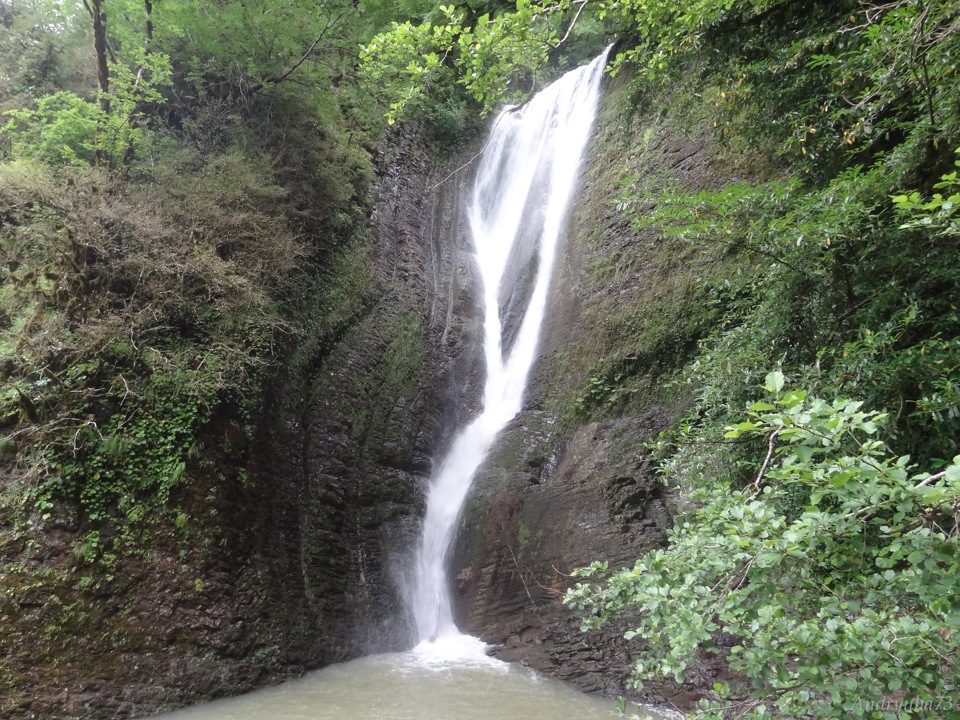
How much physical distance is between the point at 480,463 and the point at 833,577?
6.75 meters

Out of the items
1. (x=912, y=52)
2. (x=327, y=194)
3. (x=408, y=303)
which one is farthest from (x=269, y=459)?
(x=912, y=52)

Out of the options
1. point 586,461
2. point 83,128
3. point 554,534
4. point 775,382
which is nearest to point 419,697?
point 554,534

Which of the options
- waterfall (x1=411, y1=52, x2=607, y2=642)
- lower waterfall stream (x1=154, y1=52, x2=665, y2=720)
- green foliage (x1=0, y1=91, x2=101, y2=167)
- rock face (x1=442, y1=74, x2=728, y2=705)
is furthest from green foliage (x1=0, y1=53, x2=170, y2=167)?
rock face (x1=442, y1=74, x2=728, y2=705)

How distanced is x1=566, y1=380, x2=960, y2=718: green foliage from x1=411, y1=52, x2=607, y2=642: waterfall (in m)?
6.11

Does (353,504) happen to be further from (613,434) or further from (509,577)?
(613,434)

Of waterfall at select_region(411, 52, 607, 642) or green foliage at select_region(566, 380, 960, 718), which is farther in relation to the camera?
waterfall at select_region(411, 52, 607, 642)

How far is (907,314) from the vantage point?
368 cm

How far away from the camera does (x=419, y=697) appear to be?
19.0 ft

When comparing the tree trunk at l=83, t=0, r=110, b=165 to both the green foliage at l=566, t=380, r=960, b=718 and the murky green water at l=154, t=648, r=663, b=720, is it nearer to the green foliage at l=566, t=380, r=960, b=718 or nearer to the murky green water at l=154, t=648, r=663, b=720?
the murky green water at l=154, t=648, r=663, b=720

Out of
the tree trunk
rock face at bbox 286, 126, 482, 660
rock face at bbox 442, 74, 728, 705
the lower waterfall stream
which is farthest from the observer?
the tree trunk

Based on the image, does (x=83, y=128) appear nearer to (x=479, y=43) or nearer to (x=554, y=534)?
(x=479, y=43)

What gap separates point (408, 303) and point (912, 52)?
8715mm

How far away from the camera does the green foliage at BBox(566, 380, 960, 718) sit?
1.85 metres

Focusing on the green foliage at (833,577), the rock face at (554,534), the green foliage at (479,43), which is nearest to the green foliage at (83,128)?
the green foliage at (479,43)
